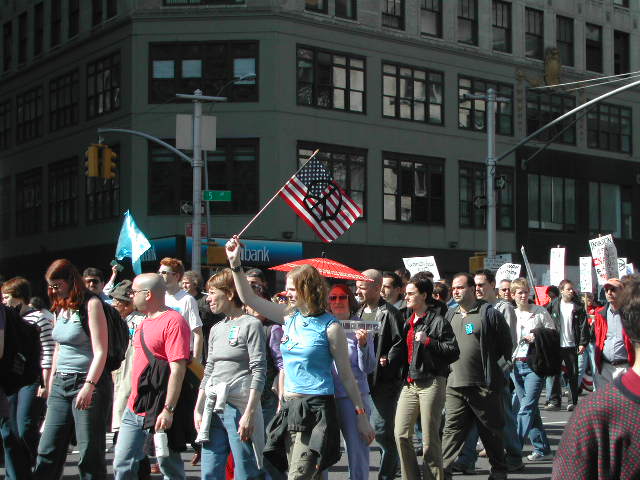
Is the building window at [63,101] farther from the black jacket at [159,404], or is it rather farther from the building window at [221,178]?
the black jacket at [159,404]

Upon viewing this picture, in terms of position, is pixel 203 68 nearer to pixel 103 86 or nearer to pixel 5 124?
pixel 103 86

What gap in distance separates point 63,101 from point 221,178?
780 centimetres

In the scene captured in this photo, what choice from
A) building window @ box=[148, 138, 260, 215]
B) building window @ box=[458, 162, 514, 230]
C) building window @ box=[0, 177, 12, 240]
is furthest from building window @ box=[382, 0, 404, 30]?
building window @ box=[0, 177, 12, 240]

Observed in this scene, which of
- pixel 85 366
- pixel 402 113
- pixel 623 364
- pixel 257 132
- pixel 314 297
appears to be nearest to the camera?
pixel 314 297

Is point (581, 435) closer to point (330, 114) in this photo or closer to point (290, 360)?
point (290, 360)

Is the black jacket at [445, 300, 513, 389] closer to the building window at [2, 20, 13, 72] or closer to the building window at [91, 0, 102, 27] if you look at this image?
the building window at [91, 0, 102, 27]

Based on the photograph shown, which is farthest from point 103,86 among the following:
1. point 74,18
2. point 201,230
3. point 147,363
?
point 147,363

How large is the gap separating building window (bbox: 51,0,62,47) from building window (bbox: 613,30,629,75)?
2190cm

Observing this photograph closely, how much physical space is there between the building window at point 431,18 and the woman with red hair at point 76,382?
3112cm

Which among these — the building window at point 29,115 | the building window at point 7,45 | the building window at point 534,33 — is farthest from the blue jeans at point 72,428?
the building window at point 7,45

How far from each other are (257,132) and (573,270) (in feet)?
47.6

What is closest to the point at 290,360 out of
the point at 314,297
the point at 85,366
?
the point at 314,297

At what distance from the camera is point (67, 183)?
124 feet

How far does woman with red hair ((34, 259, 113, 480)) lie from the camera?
733 centimetres
